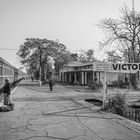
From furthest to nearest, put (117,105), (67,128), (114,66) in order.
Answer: (114,66) → (117,105) → (67,128)

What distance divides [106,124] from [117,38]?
24.7 metres

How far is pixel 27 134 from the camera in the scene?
5652 mm

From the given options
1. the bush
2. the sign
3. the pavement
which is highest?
the sign

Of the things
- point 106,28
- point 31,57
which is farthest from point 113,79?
point 31,57

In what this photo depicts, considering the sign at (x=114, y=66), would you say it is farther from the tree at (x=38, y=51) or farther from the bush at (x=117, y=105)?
the tree at (x=38, y=51)

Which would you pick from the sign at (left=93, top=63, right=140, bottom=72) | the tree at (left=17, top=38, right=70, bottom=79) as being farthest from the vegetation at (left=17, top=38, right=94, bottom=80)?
the sign at (left=93, top=63, right=140, bottom=72)

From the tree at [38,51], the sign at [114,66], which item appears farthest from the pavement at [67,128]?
the tree at [38,51]

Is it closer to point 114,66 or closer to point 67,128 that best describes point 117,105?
point 114,66

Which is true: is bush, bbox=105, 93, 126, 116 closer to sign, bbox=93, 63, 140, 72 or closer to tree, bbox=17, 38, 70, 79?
sign, bbox=93, 63, 140, 72

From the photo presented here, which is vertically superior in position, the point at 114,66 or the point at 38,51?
the point at 38,51

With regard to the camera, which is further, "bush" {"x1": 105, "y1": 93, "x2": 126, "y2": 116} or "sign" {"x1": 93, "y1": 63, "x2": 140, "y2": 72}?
"sign" {"x1": 93, "y1": 63, "x2": 140, "y2": 72}

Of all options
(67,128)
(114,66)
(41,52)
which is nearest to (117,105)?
(114,66)

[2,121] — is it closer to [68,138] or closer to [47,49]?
[68,138]

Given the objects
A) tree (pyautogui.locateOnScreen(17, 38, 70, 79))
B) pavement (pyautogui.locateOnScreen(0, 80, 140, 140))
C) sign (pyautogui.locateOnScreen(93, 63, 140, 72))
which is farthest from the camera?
tree (pyautogui.locateOnScreen(17, 38, 70, 79))
